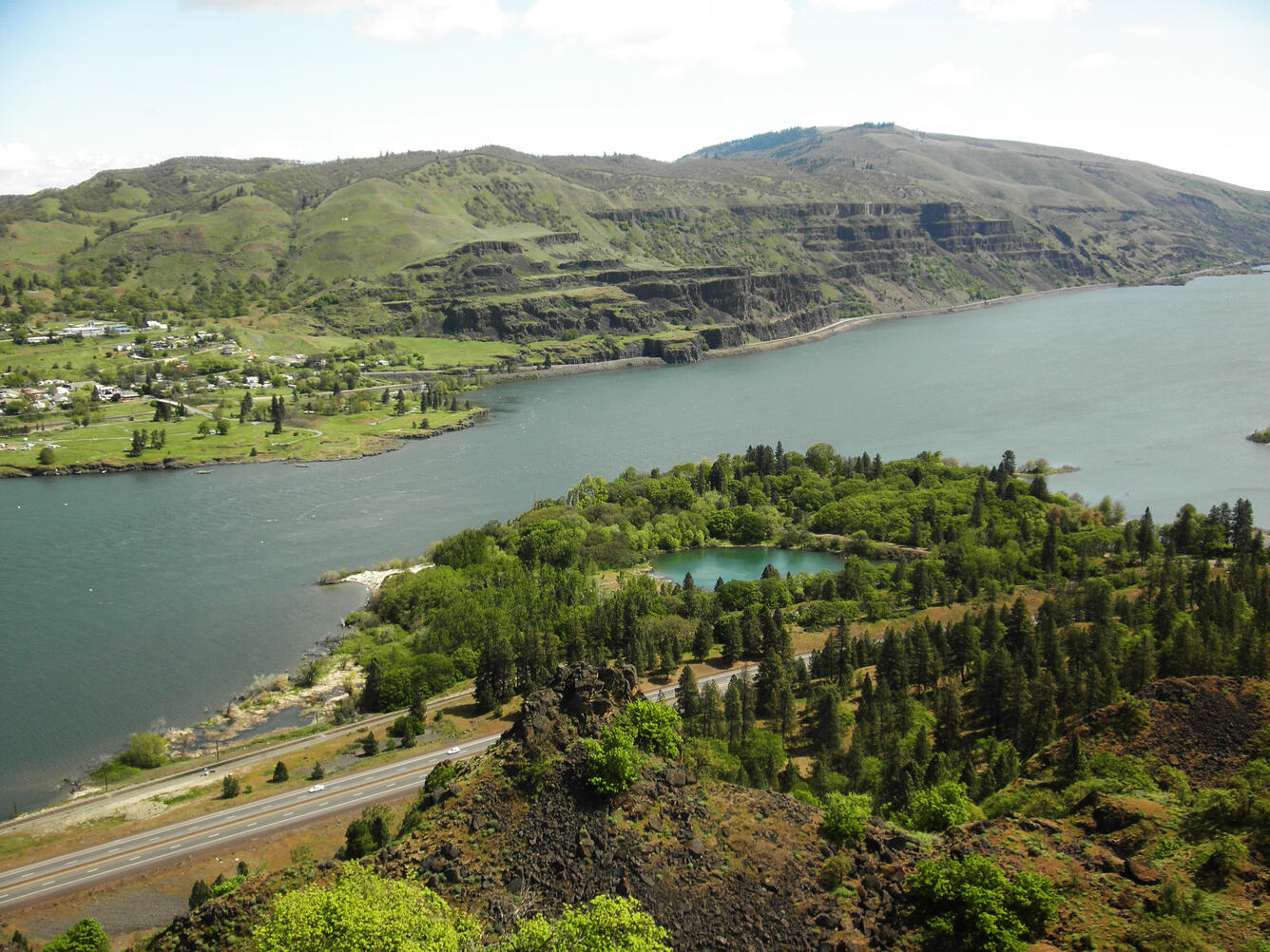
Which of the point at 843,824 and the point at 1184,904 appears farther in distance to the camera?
the point at 843,824

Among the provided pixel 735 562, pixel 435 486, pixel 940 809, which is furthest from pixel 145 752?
pixel 435 486

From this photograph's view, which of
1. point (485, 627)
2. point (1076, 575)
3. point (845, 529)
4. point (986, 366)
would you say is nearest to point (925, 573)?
point (1076, 575)

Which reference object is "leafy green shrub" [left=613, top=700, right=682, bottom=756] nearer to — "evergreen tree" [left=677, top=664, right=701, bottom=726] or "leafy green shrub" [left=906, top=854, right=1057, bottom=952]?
"leafy green shrub" [left=906, top=854, right=1057, bottom=952]


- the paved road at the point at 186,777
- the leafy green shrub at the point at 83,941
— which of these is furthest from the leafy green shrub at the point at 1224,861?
the paved road at the point at 186,777

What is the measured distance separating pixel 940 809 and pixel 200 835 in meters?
31.3

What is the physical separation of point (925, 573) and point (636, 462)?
51523 millimetres

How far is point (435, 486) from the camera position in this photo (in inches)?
4446

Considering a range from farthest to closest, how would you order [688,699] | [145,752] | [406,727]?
[145,752] < [688,699] < [406,727]

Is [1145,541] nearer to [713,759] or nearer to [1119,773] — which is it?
[1119,773]

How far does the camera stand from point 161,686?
6462 cm

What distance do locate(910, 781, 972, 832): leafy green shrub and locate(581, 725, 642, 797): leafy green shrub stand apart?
1039 centimetres

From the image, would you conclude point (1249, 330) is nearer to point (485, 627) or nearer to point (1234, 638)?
point (1234, 638)

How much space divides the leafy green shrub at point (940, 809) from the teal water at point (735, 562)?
47.0 meters

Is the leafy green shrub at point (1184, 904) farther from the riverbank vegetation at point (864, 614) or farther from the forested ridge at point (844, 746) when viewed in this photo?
the riverbank vegetation at point (864, 614)
